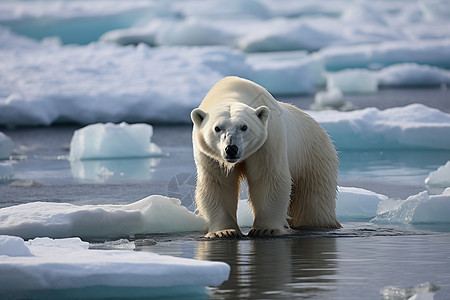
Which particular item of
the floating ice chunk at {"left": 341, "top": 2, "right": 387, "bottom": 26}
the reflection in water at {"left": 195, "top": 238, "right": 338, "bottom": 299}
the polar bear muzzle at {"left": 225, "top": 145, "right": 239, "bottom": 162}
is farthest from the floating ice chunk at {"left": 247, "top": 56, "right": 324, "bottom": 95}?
the polar bear muzzle at {"left": 225, "top": 145, "right": 239, "bottom": 162}

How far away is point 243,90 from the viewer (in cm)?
587

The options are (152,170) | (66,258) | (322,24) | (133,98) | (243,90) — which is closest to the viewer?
(66,258)

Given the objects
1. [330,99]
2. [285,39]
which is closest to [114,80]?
[330,99]

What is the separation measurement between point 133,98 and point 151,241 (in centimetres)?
1197

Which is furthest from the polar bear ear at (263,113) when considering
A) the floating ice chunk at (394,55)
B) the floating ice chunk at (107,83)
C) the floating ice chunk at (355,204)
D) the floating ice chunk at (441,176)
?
the floating ice chunk at (394,55)

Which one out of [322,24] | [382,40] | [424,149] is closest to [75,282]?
[424,149]

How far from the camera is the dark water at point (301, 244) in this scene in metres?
4.13

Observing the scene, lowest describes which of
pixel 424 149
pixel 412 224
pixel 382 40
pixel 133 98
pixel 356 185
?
pixel 412 224

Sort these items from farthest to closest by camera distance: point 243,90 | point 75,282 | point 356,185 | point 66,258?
point 356,185 < point 243,90 < point 66,258 < point 75,282

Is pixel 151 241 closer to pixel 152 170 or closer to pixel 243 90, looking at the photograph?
pixel 243 90

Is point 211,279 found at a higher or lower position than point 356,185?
lower

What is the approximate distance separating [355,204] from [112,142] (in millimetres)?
5756

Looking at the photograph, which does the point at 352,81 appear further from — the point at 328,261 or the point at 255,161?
the point at 328,261

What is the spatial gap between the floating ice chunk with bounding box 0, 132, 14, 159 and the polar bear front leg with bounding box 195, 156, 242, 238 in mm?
6581
